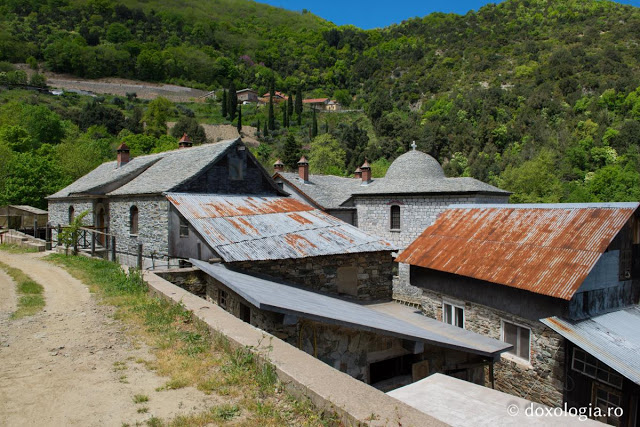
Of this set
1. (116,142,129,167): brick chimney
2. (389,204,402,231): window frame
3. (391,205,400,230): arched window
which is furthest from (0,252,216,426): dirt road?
(391,205,400,230): arched window

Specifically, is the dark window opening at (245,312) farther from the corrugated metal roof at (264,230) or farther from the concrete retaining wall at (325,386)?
the concrete retaining wall at (325,386)

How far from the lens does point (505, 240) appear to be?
15.0 meters

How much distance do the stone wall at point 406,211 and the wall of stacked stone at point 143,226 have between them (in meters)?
14.5

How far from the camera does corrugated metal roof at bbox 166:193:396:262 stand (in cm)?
1397

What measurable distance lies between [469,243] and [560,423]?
12143 mm

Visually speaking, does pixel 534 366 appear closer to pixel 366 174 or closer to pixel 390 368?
pixel 390 368

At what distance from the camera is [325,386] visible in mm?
4523

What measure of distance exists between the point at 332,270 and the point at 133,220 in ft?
37.5

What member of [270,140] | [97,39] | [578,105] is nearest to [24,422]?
[270,140]

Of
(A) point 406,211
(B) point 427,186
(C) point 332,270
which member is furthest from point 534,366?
(A) point 406,211

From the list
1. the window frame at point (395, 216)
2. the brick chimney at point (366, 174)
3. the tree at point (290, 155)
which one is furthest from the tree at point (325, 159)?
the window frame at point (395, 216)

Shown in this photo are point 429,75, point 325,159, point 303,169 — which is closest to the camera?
point 303,169

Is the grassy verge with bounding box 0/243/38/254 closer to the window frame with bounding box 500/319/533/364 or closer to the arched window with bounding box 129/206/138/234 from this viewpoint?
the arched window with bounding box 129/206/138/234

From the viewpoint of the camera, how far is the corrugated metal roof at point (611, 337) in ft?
32.5
